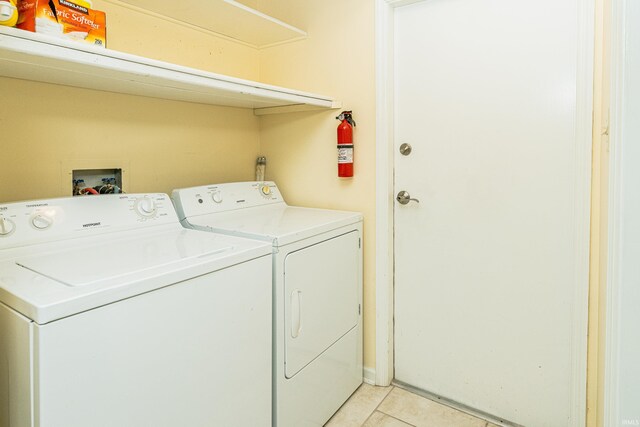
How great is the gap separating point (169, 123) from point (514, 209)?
1696mm


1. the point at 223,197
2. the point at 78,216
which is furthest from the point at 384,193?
the point at 78,216

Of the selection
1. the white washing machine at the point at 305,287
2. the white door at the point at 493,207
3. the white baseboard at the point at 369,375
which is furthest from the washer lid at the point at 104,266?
the white baseboard at the point at 369,375

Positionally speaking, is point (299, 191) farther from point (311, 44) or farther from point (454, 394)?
point (454, 394)

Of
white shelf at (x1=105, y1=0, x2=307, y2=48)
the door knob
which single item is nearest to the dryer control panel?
the door knob

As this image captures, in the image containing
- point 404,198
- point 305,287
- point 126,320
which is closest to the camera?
point 126,320

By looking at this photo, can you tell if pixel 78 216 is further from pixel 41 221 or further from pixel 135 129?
pixel 135 129

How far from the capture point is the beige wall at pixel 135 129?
1498 mm

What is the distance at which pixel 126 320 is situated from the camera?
1.00m

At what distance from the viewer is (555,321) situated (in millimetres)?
1674

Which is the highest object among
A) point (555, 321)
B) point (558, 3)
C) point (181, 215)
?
point (558, 3)

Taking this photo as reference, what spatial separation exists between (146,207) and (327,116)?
1.07m

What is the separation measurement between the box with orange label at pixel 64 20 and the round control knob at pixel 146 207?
0.62m

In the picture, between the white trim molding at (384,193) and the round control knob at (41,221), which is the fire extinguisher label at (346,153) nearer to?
the white trim molding at (384,193)

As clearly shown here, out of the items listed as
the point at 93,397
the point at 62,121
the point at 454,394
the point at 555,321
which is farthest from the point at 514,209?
the point at 62,121
